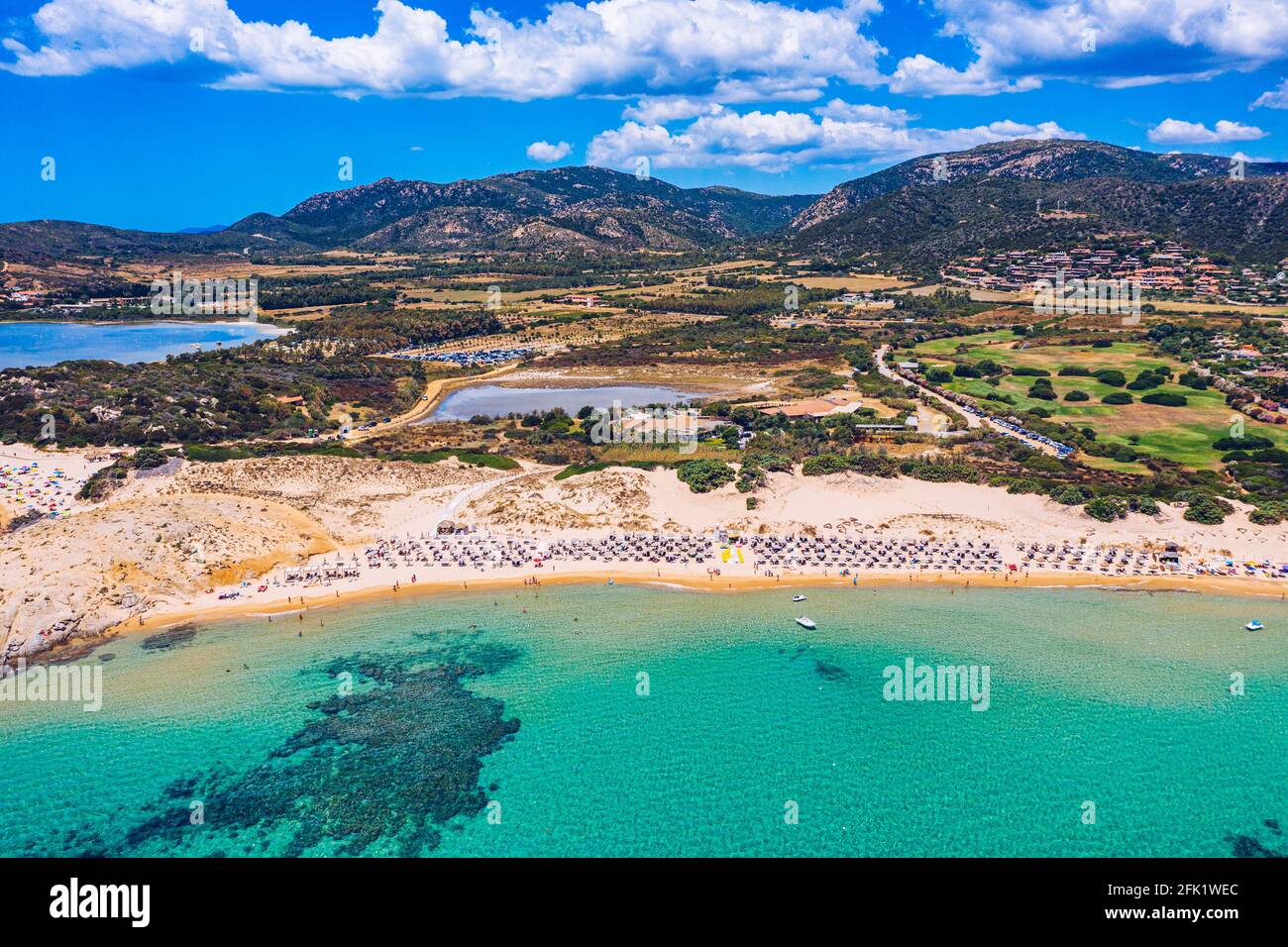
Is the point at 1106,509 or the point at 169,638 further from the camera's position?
the point at 1106,509

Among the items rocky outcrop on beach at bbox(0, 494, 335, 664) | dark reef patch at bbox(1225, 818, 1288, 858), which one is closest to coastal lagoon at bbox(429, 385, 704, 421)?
rocky outcrop on beach at bbox(0, 494, 335, 664)

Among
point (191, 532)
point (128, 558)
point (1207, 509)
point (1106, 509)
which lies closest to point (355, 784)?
point (128, 558)

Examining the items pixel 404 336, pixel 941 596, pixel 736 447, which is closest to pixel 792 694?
pixel 941 596

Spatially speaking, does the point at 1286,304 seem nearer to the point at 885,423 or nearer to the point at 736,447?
the point at 885,423

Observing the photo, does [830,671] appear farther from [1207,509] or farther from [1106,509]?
[1207,509]

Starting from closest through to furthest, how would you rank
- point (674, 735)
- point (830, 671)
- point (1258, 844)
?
point (1258, 844)
point (674, 735)
point (830, 671)

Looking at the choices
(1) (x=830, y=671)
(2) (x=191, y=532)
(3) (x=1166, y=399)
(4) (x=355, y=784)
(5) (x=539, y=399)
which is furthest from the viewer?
(5) (x=539, y=399)
